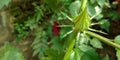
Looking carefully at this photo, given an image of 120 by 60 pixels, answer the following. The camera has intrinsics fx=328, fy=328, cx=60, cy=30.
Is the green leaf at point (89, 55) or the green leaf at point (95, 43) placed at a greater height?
the green leaf at point (89, 55)

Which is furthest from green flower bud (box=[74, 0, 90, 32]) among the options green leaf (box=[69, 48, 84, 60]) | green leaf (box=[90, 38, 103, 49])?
green leaf (box=[90, 38, 103, 49])

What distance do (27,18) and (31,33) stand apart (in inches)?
5.5

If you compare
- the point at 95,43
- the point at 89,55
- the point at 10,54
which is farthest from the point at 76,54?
the point at 95,43

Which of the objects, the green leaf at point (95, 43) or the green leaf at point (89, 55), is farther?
the green leaf at point (95, 43)

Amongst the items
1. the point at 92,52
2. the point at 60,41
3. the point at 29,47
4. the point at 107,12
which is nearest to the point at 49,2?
the point at 92,52

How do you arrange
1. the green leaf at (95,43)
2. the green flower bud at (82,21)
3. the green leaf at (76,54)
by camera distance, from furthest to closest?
the green leaf at (95,43) < the green leaf at (76,54) < the green flower bud at (82,21)

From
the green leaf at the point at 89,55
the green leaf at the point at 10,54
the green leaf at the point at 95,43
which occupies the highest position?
the green leaf at the point at 10,54

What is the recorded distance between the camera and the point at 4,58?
2.51 ft

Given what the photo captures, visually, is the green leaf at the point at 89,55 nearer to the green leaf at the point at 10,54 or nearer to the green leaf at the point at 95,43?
the green leaf at the point at 10,54

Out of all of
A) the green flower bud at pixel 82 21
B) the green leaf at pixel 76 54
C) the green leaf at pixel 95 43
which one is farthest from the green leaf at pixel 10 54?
the green leaf at pixel 95 43

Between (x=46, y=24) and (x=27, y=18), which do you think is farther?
(x=27, y=18)

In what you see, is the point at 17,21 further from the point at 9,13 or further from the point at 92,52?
the point at 92,52

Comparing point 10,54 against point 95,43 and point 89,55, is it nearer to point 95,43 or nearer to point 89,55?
point 89,55

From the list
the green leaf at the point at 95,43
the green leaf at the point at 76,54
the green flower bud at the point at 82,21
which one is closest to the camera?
the green flower bud at the point at 82,21
